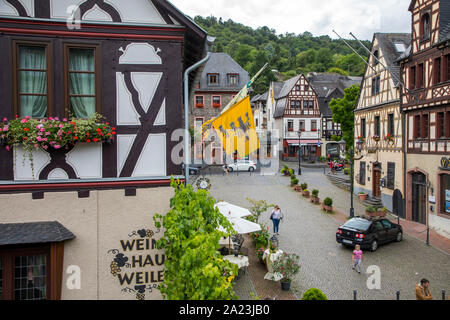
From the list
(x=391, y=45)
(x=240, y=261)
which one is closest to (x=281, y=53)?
(x=391, y=45)

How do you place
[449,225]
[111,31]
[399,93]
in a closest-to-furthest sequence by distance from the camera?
[111,31], [449,225], [399,93]

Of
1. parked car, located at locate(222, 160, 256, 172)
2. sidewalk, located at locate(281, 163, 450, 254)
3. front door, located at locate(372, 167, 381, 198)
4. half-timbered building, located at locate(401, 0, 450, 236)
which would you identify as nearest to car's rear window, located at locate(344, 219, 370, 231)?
sidewalk, located at locate(281, 163, 450, 254)

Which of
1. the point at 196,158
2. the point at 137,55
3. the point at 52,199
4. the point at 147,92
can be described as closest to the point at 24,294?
the point at 52,199

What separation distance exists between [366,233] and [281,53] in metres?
101

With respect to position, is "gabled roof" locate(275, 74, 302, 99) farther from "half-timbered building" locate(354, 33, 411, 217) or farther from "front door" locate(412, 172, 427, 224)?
"front door" locate(412, 172, 427, 224)

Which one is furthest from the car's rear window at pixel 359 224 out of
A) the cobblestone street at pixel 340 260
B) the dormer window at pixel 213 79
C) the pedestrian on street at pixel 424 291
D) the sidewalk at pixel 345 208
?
the dormer window at pixel 213 79

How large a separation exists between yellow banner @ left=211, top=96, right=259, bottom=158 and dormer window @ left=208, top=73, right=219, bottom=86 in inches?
1498

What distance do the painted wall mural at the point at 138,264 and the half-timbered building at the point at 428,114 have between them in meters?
16.2

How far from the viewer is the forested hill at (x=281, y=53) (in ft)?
265

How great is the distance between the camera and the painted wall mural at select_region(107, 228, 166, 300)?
7230 millimetres

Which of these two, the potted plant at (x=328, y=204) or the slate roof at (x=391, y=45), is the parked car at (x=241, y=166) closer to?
the potted plant at (x=328, y=204)

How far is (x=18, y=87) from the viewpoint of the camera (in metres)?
6.99
